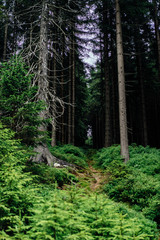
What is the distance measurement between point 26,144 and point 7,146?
130 centimetres

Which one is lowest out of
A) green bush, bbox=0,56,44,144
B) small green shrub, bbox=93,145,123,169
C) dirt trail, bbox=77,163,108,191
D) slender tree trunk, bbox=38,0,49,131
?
dirt trail, bbox=77,163,108,191

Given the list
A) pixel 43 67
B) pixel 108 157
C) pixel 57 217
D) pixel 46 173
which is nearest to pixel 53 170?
pixel 46 173

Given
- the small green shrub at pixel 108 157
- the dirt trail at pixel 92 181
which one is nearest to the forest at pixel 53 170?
the dirt trail at pixel 92 181

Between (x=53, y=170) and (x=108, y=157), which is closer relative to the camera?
(x=53, y=170)

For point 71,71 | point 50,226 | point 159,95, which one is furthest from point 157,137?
point 50,226

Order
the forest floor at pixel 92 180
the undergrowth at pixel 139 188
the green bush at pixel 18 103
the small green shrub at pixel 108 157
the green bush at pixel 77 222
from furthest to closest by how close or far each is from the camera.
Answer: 1. the small green shrub at pixel 108 157
2. the forest floor at pixel 92 180
3. the undergrowth at pixel 139 188
4. the green bush at pixel 18 103
5. the green bush at pixel 77 222

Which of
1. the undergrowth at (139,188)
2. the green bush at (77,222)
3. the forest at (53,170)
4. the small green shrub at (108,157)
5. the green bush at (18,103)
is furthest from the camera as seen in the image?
the small green shrub at (108,157)

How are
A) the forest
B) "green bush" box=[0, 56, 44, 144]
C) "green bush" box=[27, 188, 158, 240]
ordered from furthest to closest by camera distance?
"green bush" box=[0, 56, 44, 144], the forest, "green bush" box=[27, 188, 158, 240]

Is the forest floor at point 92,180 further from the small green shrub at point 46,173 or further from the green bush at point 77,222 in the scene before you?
the green bush at point 77,222

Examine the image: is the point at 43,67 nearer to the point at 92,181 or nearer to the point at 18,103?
the point at 18,103

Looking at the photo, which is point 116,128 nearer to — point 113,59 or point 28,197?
point 113,59

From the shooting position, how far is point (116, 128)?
19.2 metres

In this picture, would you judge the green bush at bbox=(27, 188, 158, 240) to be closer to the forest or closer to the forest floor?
the forest

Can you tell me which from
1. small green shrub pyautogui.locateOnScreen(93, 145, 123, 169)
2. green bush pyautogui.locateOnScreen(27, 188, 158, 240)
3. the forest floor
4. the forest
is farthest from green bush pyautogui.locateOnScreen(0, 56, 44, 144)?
small green shrub pyautogui.locateOnScreen(93, 145, 123, 169)
